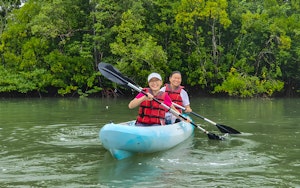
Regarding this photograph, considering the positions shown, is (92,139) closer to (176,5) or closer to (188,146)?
(188,146)

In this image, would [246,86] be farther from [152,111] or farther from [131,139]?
[131,139]

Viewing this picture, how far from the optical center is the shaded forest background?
74.0ft

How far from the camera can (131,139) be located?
602 cm

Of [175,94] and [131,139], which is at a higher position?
[175,94]

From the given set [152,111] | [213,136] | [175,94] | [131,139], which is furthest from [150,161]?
[175,94]

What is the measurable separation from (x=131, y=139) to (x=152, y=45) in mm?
16300

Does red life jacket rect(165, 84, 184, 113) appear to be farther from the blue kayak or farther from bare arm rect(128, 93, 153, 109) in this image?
bare arm rect(128, 93, 153, 109)

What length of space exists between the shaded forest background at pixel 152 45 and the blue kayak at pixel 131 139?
15361 millimetres

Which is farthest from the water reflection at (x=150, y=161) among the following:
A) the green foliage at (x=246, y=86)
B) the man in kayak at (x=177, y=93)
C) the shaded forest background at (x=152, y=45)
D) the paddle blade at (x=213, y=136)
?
the shaded forest background at (x=152, y=45)

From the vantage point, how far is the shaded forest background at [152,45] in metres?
22.5

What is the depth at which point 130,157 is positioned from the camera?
6.33 m

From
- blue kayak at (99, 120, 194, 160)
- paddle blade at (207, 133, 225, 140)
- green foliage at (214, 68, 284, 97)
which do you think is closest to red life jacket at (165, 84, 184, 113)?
paddle blade at (207, 133, 225, 140)

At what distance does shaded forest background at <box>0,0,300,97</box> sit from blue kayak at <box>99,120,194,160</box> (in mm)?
15361

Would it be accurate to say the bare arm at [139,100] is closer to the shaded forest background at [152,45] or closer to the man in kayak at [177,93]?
the man in kayak at [177,93]
